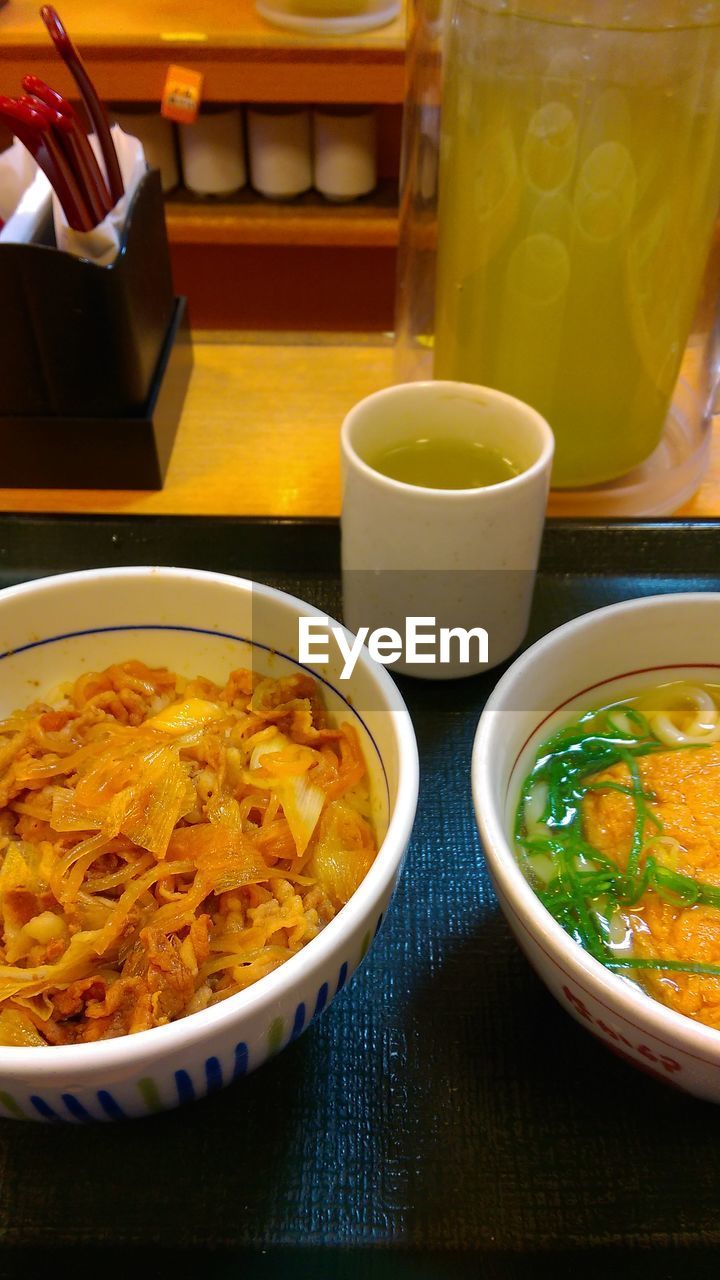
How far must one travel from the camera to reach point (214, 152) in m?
2.49

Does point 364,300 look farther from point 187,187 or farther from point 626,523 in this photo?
point 626,523

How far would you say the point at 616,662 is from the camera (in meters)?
0.91

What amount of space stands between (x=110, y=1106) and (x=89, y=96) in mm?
1270

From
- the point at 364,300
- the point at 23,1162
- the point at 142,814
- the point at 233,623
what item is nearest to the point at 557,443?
the point at 233,623

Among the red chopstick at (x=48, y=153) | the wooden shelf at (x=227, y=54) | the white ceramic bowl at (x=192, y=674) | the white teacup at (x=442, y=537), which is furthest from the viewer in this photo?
the wooden shelf at (x=227, y=54)

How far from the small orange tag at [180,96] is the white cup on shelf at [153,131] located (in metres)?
0.33

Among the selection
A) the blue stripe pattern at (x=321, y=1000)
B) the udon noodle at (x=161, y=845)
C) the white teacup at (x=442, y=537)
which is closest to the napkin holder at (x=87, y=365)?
the white teacup at (x=442, y=537)

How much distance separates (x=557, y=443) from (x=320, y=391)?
0.50 metres

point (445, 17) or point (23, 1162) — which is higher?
point (445, 17)

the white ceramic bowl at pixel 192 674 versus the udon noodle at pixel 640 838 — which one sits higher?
the white ceramic bowl at pixel 192 674

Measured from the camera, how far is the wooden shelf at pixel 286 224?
2.55 m

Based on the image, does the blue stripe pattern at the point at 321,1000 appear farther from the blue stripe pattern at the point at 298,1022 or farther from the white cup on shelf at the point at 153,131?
the white cup on shelf at the point at 153,131

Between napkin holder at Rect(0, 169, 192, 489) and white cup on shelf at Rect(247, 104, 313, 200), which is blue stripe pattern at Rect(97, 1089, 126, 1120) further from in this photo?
white cup on shelf at Rect(247, 104, 313, 200)

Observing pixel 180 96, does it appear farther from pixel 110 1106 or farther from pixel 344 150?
pixel 110 1106
